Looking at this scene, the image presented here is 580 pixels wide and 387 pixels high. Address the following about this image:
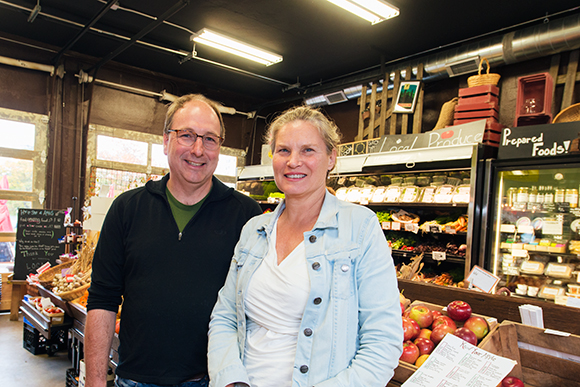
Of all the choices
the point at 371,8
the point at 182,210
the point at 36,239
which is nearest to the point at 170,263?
the point at 182,210

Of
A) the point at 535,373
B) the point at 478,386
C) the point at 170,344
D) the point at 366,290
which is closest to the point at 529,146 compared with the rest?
the point at 535,373

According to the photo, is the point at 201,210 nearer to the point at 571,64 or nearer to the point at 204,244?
the point at 204,244

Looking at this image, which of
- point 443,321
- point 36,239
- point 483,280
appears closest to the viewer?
point 443,321

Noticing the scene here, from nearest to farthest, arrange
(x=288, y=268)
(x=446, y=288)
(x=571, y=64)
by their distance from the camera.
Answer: (x=288, y=268)
(x=446, y=288)
(x=571, y=64)

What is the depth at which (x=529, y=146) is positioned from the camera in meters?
3.54

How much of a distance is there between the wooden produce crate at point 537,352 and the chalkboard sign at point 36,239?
20.5ft

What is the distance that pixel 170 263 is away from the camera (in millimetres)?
1592

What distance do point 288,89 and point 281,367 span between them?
6941 mm

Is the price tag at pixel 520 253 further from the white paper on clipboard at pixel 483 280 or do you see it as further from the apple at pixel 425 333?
the apple at pixel 425 333

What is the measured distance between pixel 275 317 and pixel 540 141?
324cm

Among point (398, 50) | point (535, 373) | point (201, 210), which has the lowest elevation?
point (535, 373)

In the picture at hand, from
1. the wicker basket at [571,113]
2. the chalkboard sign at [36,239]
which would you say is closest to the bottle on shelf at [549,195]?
the wicker basket at [571,113]

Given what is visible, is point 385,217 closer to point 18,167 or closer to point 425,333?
point 425,333

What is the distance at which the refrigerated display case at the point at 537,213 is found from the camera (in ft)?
11.3
